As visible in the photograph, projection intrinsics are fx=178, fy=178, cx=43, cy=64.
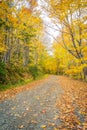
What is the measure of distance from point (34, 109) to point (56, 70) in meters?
49.2

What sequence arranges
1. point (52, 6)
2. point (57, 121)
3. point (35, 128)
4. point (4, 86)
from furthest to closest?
point (4, 86) → point (52, 6) → point (57, 121) → point (35, 128)

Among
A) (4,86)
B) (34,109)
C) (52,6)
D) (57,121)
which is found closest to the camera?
(57,121)

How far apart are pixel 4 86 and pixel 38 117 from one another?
7.87 meters

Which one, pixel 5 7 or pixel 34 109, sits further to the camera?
pixel 5 7

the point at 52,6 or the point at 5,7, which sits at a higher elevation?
the point at 5,7

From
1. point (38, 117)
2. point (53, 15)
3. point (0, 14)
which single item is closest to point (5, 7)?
point (0, 14)

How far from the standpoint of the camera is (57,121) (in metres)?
5.98

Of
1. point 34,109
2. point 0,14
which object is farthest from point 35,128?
point 0,14

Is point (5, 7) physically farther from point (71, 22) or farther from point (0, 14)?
point (71, 22)

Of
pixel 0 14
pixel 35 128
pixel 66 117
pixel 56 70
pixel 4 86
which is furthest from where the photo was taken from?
pixel 56 70

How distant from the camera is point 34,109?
7.48 meters

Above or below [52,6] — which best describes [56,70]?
below

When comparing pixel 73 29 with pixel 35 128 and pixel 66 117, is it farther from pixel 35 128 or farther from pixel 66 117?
pixel 35 128

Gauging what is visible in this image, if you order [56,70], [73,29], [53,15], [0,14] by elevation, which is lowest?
[56,70]
